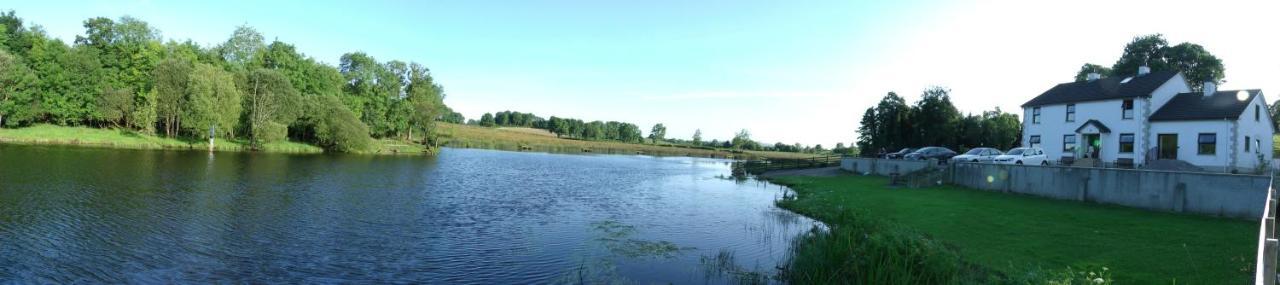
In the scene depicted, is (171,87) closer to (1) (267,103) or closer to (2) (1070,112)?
(1) (267,103)

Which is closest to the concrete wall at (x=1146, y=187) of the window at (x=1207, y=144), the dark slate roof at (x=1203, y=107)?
the window at (x=1207, y=144)

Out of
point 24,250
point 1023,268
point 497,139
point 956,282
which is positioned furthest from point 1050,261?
point 497,139

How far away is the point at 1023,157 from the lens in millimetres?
35781

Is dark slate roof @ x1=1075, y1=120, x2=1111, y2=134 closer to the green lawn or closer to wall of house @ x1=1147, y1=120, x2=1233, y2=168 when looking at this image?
wall of house @ x1=1147, y1=120, x2=1233, y2=168

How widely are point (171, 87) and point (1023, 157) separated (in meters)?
76.7

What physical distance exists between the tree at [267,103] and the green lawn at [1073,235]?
61.1 m

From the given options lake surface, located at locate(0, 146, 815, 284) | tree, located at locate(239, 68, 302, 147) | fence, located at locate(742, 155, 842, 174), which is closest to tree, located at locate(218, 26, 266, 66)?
tree, located at locate(239, 68, 302, 147)

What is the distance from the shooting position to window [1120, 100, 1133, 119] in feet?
127

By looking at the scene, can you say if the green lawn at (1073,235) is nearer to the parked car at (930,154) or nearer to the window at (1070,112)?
the parked car at (930,154)

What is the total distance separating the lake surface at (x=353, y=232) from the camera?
40.7ft

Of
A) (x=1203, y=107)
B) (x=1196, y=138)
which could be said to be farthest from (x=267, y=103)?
(x=1203, y=107)

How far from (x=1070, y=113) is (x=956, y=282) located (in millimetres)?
41089

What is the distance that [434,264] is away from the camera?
1345cm

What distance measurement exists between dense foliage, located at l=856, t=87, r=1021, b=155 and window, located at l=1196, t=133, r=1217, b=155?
24003 millimetres
